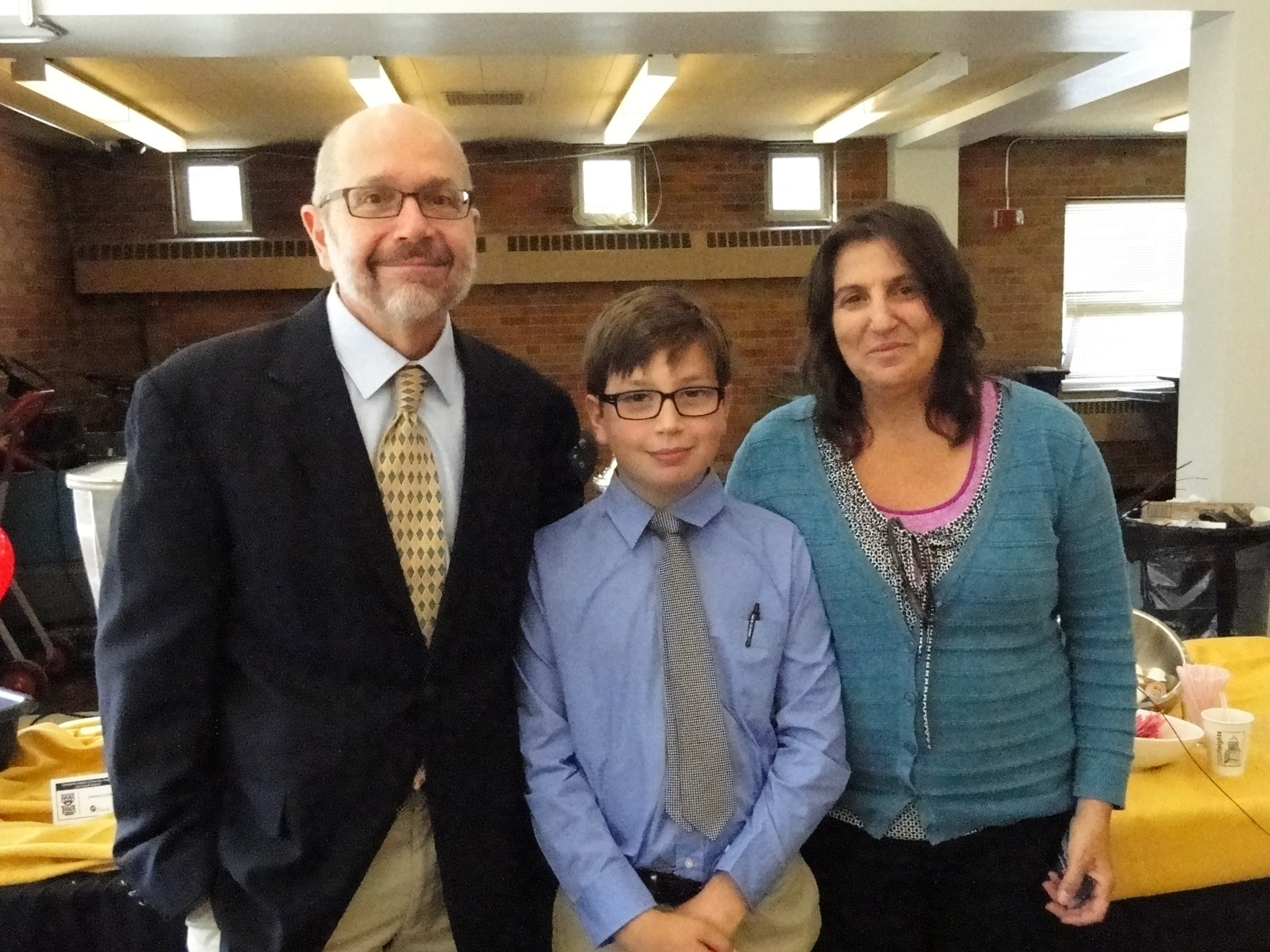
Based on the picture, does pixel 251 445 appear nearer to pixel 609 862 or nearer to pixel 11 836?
pixel 609 862

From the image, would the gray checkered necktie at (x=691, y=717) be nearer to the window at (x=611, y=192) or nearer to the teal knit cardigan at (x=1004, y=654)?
the teal knit cardigan at (x=1004, y=654)

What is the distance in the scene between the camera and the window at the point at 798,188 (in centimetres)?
705

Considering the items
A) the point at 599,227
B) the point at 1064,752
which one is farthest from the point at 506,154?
the point at 1064,752

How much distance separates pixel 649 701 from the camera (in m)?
1.29

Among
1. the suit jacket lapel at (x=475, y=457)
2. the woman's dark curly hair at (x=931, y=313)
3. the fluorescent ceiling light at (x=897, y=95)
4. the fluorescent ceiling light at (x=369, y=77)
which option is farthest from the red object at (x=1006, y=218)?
the suit jacket lapel at (x=475, y=457)

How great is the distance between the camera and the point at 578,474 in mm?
1540

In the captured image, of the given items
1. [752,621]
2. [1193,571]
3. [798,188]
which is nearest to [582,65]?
[798,188]

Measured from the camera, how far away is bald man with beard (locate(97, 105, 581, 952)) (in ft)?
4.00

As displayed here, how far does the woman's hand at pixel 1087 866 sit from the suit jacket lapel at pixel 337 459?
3.16ft

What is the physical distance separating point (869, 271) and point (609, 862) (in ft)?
2.85

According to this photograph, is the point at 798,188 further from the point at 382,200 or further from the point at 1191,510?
the point at 382,200

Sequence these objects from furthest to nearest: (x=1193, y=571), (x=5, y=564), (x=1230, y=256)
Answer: (x=1230, y=256)
(x=1193, y=571)
(x=5, y=564)

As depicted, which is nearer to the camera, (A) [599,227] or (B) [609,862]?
(B) [609,862]

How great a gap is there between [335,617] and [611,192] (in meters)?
6.09
